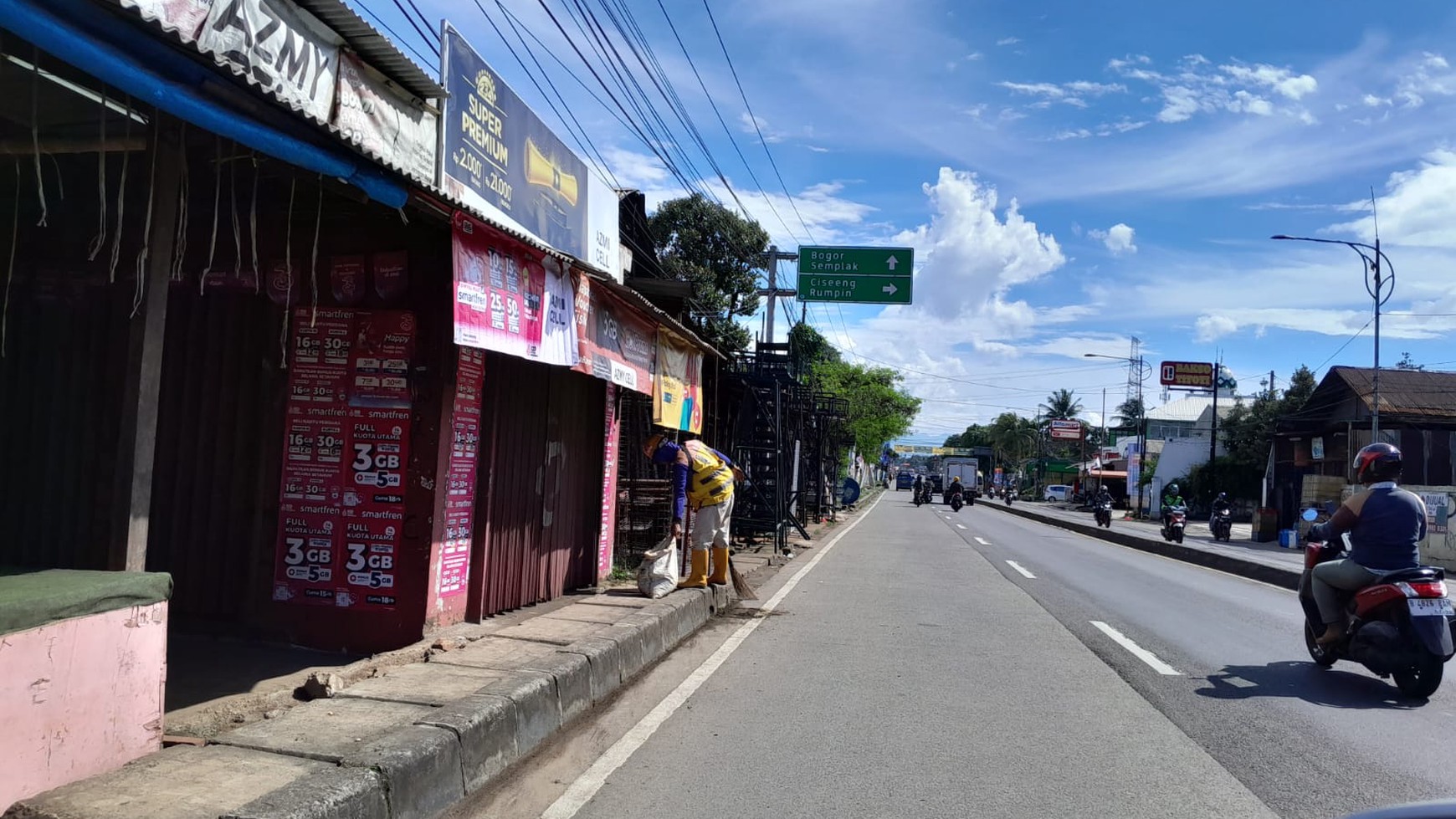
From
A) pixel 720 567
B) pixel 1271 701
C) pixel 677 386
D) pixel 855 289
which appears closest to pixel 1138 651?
pixel 1271 701

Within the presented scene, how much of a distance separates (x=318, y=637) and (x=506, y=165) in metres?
5.15

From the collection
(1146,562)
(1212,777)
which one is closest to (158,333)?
(1212,777)

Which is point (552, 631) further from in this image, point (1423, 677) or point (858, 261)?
point (858, 261)

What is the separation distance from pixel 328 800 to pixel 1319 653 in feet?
24.0

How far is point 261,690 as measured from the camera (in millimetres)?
5355

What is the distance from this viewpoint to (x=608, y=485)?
10406 millimetres

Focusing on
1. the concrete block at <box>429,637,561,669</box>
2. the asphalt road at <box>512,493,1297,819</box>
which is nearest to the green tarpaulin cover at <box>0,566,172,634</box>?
the asphalt road at <box>512,493,1297,819</box>

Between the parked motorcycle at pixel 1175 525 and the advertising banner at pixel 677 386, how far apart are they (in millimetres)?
17360

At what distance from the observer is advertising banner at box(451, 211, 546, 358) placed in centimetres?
589

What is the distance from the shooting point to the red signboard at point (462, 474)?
22.2ft

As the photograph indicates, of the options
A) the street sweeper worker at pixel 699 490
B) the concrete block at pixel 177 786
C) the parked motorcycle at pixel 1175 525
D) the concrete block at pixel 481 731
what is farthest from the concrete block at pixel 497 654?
the parked motorcycle at pixel 1175 525

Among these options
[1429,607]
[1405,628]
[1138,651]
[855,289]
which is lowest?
[1138,651]

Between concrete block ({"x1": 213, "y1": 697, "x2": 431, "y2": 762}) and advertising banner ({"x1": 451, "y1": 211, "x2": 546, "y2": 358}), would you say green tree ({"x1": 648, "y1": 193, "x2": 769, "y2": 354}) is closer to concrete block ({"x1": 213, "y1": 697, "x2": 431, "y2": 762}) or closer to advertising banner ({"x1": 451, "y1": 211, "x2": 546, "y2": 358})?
advertising banner ({"x1": 451, "y1": 211, "x2": 546, "y2": 358})

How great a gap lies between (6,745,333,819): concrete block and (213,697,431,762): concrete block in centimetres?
10
